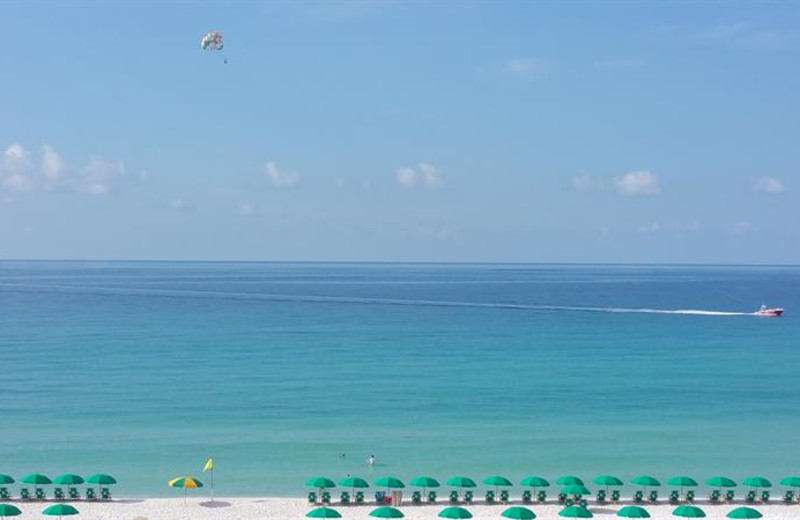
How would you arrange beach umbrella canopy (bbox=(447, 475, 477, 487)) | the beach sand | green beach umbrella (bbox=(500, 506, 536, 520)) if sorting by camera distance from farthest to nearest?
beach umbrella canopy (bbox=(447, 475, 477, 487)) → the beach sand → green beach umbrella (bbox=(500, 506, 536, 520))

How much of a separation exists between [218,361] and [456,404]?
25.4m

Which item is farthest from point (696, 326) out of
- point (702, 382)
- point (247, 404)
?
point (247, 404)

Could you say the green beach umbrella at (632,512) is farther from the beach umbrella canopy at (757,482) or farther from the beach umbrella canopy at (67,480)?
the beach umbrella canopy at (67,480)

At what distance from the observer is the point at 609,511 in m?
33.4

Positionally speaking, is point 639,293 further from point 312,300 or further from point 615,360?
point 615,360

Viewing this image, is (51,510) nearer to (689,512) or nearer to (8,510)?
(8,510)

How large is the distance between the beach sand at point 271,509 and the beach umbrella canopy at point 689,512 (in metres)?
1.14

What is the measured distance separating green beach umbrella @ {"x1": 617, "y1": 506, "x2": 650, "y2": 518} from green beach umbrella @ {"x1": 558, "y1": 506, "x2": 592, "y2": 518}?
3.46ft

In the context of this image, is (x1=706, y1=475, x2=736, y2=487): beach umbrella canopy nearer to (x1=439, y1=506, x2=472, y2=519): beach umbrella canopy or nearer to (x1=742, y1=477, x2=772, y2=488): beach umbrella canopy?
(x1=742, y1=477, x2=772, y2=488): beach umbrella canopy

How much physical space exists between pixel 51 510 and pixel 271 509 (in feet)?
23.3

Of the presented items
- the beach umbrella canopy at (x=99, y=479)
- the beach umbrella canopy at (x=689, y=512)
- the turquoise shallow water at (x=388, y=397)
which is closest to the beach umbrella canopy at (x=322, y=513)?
the turquoise shallow water at (x=388, y=397)

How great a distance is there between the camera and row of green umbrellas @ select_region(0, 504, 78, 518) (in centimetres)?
3039

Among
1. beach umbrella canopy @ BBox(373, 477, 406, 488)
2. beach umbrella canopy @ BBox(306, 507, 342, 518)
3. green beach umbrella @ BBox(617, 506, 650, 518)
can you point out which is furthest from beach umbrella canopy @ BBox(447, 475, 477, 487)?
green beach umbrella @ BBox(617, 506, 650, 518)

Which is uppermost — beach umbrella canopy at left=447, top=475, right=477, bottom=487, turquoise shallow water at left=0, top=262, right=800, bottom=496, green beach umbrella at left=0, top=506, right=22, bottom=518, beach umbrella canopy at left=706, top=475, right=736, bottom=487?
turquoise shallow water at left=0, top=262, right=800, bottom=496
